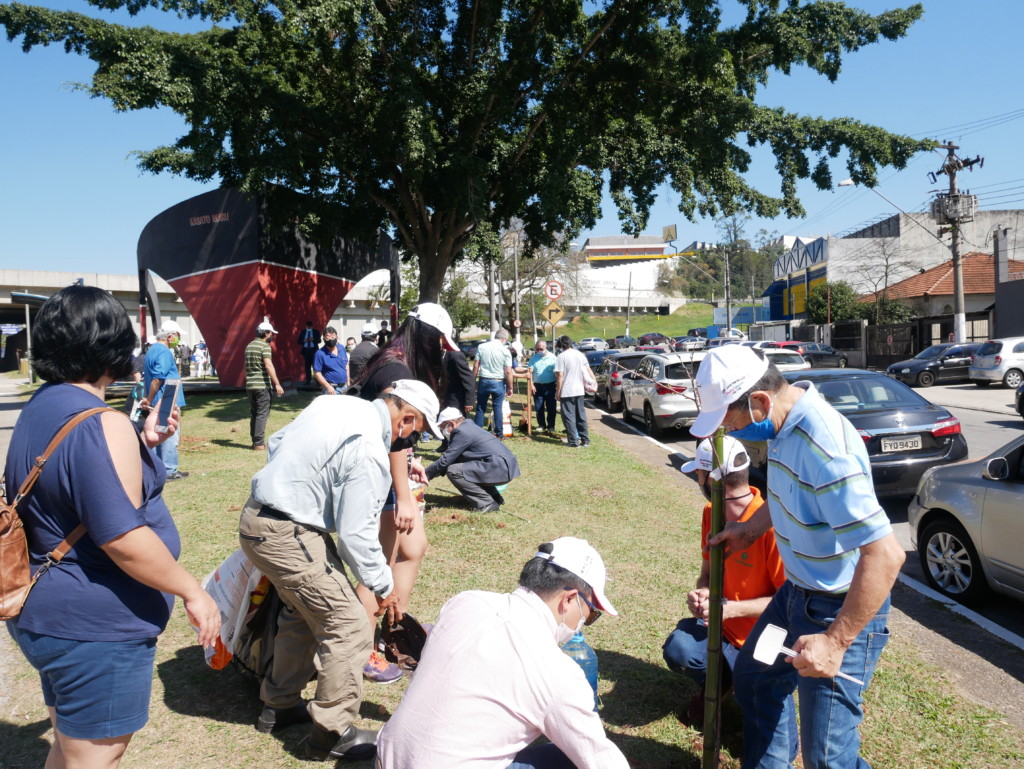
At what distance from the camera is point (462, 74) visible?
1747 centimetres

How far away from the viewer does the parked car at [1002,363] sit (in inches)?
907

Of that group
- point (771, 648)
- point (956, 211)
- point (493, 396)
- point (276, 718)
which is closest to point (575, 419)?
point (493, 396)

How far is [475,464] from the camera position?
7688 mm

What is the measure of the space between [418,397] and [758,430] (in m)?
1.68

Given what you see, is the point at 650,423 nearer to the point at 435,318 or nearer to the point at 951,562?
the point at 951,562

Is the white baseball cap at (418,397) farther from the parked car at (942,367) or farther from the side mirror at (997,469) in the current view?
the parked car at (942,367)

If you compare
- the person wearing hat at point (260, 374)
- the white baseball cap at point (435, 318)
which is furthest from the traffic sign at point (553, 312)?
the white baseball cap at point (435, 318)

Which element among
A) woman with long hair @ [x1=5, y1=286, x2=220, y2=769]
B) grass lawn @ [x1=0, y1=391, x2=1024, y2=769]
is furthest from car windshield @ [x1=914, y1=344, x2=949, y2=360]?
woman with long hair @ [x1=5, y1=286, x2=220, y2=769]

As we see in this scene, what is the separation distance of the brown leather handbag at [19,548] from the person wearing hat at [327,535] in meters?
1.07

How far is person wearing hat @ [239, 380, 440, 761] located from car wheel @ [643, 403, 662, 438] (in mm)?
11717

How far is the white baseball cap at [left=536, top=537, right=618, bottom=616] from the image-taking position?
2.31 meters

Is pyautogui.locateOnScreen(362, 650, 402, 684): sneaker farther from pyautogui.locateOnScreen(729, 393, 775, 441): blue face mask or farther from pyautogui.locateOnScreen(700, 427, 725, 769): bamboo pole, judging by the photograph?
pyautogui.locateOnScreen(729, 393, 775, 441): blue face mask

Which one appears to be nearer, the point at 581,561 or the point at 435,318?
the point at 581,561

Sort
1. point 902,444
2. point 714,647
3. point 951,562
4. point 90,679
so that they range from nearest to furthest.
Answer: point 90,679
point 714,647
point 951,562
point 902,444
